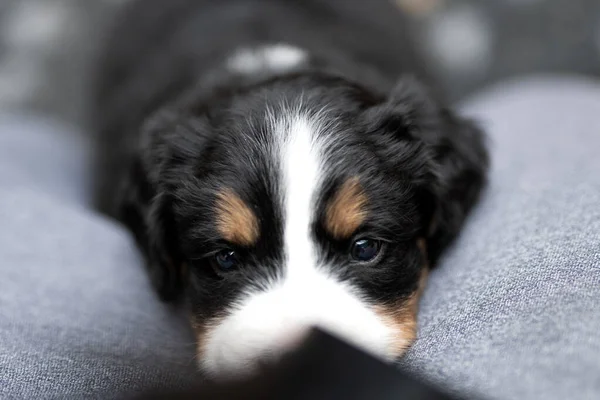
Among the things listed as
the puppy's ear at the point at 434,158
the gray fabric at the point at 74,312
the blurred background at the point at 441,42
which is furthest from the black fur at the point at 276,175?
the blurred background at the point at 441,42

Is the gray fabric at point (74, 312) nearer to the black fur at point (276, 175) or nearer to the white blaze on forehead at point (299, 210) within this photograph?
the black fur at point (276, 175)

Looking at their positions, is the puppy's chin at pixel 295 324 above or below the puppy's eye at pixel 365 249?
below

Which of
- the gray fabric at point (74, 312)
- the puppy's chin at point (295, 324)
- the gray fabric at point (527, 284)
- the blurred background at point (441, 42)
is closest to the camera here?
the gray fabric at point (527, 284)

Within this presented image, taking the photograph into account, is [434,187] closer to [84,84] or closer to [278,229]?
[278,229]

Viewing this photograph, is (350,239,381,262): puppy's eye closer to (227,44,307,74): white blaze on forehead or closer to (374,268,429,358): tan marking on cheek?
(374,268,429,358): tan marking on cheek

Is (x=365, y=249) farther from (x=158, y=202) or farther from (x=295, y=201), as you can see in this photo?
(x=158, y=202)

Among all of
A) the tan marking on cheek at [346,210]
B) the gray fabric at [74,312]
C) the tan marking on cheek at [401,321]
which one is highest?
the tan marking on cheek at [346,210]

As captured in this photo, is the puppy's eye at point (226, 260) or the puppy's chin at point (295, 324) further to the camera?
the puppy's eye at point (226, 260)

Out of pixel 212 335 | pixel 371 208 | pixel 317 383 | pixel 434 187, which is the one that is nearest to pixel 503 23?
pixel 434 187
